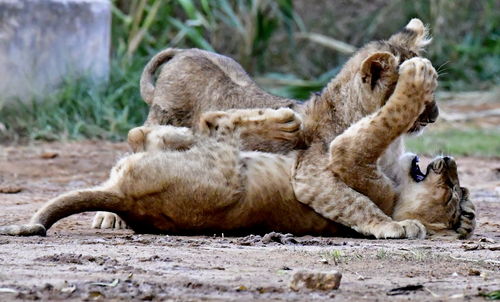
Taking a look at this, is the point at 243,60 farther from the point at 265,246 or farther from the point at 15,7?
the point at 265,246

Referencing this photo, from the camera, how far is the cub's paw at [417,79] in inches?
193

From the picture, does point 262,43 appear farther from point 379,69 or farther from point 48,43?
point 379,69

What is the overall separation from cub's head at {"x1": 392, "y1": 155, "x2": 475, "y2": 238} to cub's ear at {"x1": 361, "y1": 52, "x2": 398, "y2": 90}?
0.47 meters

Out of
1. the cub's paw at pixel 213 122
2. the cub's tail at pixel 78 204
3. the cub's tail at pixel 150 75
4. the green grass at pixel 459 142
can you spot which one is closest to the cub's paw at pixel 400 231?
the cub's paw at pixel 213 122

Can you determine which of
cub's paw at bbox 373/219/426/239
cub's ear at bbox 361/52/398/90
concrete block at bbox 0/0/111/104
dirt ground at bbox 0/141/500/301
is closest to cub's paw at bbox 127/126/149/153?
dirt ground at bbox 0/141/500/301

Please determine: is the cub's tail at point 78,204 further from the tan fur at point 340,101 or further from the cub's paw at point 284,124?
the cub's paw at point 284,124

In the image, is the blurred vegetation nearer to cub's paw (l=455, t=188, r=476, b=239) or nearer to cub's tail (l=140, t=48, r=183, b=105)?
cub's tail (l=140, t=48, r=183, b=105)

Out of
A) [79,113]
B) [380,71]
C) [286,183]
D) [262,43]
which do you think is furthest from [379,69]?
[262,43]

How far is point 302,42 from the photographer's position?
45.9 feet

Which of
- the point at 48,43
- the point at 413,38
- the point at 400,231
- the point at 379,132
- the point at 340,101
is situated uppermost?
the point at 48,43

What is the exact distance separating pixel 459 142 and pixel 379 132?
5577mm

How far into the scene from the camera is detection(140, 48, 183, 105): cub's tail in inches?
271

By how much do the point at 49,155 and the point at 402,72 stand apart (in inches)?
164

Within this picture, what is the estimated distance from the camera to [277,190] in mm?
5105
